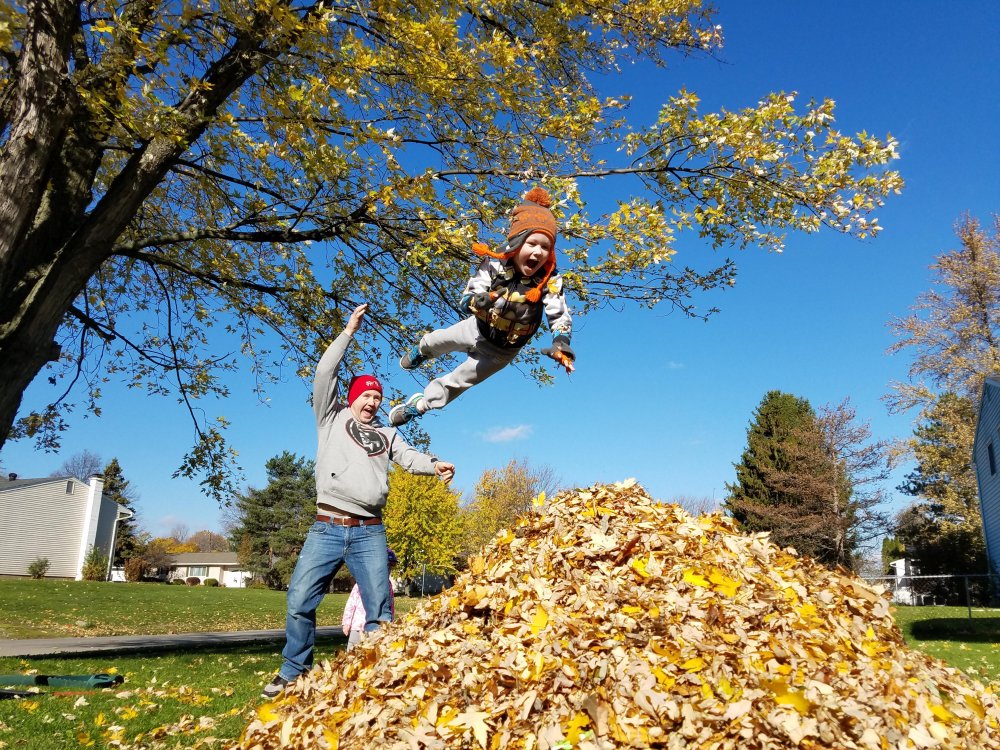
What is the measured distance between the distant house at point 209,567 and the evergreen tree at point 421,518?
5035 cm

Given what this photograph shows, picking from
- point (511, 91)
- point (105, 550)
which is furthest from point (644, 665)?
point (105, 550)

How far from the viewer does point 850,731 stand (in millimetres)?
2676

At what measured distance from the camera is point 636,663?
9.64 feet

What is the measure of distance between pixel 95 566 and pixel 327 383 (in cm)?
4422

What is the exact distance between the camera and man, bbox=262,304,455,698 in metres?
4.39

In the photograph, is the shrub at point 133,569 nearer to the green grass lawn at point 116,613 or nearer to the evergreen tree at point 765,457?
the green grass lawn at point 116,613

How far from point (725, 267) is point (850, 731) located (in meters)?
6.87

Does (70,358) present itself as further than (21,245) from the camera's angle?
Yes

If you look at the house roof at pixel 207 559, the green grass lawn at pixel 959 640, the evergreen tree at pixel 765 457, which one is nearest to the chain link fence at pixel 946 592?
the evergreen tree at pixel 765 457

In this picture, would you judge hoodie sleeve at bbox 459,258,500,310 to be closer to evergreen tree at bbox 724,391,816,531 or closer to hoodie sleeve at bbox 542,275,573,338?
hoodie sleeve at bbox 542,275,573,338

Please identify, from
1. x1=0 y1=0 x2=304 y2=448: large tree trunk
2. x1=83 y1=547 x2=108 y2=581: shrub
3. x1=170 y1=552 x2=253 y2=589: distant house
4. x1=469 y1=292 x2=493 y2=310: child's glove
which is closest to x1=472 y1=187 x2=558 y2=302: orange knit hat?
x1=469 y1=292 x2=493 y2=310: child's glove

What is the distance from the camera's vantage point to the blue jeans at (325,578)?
14.4 feet

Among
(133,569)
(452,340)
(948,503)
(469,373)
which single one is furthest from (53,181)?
(133,569)

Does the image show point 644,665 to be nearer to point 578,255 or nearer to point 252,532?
point 578,255
